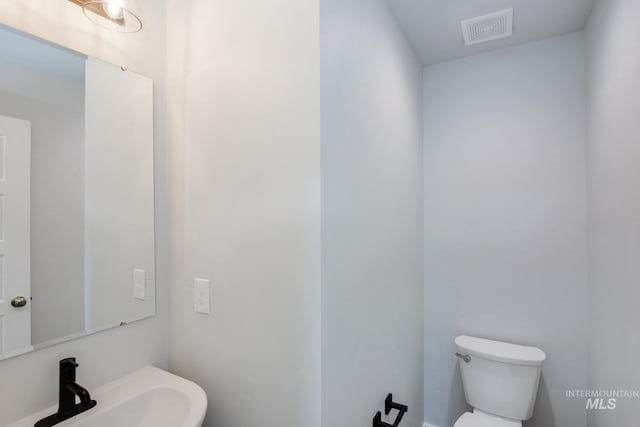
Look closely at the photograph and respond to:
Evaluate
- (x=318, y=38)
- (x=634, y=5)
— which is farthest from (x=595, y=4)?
(x=318, y=38)

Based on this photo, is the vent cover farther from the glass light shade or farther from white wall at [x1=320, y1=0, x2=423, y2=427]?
the glass light shade

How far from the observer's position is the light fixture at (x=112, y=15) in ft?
3.28

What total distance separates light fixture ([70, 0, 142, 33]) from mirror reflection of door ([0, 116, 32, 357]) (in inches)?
17.7

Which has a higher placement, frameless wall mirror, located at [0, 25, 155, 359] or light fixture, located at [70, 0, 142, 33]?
light fixture, located at [70, 0, 142, 33]

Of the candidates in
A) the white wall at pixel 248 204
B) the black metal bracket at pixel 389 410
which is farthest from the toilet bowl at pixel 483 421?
the white wall at pixel 248 204

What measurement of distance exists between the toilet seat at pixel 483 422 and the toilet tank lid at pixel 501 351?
1.09 feet

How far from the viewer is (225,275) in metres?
1.12

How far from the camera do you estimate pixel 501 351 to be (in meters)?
1.74

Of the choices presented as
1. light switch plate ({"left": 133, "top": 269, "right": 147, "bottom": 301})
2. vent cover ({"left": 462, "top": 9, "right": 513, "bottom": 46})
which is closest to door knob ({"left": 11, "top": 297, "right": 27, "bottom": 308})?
light switch plate ({"left": 133, "top": 269, "right": 147, "bottom": 301})

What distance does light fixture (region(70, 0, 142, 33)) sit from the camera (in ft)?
3.28

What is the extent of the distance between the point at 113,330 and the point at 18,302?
31 centimetres

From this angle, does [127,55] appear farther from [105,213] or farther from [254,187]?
[254,187]

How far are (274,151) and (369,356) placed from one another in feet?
2.98

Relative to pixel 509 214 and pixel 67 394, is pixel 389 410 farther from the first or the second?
pixel 509 214
